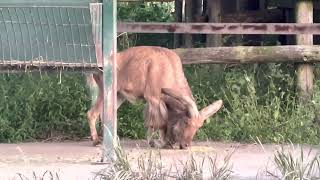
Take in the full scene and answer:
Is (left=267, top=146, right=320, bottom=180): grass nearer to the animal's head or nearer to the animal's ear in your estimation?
the animal's head

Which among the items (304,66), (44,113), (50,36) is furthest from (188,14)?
(50,36)

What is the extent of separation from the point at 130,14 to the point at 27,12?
38.3 feet

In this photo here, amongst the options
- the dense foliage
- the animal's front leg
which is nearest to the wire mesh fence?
the animal's front leg

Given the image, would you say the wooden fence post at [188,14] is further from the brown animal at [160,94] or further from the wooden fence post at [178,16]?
the brown animal at [160,94]

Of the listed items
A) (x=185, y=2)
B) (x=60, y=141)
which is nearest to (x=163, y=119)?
(x=60, y=141)

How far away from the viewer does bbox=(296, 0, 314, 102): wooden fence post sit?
41.8 feet

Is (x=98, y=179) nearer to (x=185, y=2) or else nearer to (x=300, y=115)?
(x=300, y=115)

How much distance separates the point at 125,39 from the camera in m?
15.4

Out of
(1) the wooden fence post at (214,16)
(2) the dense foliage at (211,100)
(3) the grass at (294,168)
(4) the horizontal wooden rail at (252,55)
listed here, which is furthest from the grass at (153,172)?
(1) the wooden fence post at (214,16)

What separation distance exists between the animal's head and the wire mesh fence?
2.19m

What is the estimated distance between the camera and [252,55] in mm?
12688

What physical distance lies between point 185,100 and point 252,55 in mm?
1710

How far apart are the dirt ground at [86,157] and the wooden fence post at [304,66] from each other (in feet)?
4.61

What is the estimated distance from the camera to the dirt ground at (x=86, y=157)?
8.96 m
